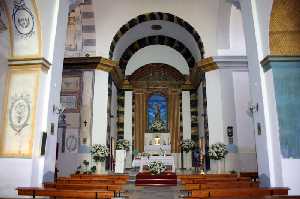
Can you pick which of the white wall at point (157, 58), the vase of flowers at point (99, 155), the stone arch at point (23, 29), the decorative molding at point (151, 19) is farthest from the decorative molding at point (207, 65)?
the stone arch at point (23, 29)

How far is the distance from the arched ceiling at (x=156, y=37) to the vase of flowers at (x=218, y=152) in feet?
13.7

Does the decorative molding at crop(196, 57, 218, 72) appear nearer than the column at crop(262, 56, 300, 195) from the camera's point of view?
No

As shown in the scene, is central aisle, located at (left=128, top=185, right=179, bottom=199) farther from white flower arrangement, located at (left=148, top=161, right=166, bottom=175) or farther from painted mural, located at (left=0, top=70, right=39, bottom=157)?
painted mural, located at (left=0, top=70, right=39, bottom=157)

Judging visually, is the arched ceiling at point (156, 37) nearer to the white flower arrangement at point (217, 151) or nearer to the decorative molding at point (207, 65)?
the decorative molding at point (207, 65)

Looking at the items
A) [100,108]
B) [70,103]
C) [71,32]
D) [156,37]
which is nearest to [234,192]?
[100,108]

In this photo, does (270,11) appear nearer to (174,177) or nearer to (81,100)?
(174,177)

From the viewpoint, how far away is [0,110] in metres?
6.54

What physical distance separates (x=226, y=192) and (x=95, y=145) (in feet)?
24.3

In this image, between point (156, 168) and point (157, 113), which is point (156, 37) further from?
point (156, 168)

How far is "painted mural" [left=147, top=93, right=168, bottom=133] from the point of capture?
52.9ft

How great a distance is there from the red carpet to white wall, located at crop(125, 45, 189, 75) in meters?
8.61

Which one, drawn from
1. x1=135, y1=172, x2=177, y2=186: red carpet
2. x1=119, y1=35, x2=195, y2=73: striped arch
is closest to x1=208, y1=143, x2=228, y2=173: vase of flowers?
x1=135, y1=172, x2=177, y2=186: red carpet

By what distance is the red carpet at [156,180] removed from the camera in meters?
8.95

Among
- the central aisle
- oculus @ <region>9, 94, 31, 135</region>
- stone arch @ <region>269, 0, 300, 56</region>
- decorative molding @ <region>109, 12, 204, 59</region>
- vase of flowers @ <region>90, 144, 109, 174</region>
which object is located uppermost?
decorative molding @ <region>109, 12, 204, 59</region>
